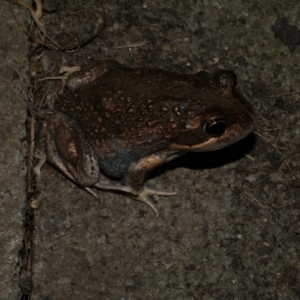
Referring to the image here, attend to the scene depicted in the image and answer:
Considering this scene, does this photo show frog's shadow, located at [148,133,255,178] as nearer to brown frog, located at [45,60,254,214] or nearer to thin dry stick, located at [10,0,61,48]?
brown frog, located at [45,60,254,214]

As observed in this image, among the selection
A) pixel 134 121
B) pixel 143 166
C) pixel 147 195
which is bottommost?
pixel 147 195

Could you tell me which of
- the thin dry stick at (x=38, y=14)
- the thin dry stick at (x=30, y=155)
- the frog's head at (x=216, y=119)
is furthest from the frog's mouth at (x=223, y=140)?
the thin dry stick at (x=38, y=14)

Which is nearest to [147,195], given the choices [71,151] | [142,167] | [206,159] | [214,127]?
[142,167]

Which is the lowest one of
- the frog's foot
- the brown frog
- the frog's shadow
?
the frog's foot

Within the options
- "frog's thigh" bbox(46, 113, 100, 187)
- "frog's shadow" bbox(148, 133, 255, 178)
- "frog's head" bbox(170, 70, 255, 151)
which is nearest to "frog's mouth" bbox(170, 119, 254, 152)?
"frog's head" bbox(170, 70, 255, 151)

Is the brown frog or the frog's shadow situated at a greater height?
the brown frog

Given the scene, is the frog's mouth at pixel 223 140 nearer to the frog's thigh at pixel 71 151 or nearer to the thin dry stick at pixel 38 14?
the frog's thigh at pixel 71 151

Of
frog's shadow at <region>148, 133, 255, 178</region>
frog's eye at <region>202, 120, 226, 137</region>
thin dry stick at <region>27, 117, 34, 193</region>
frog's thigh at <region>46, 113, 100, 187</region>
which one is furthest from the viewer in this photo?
frog's shadow at <region>148, 133, 255, 178</region>

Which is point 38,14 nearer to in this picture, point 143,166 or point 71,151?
point 71,151

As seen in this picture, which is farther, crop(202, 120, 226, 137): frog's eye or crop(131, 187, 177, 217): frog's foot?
crop(131, 187, 177, 217): frog's foot
